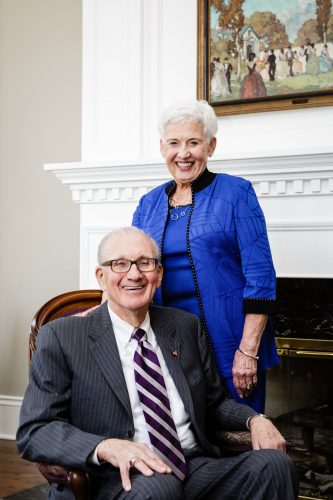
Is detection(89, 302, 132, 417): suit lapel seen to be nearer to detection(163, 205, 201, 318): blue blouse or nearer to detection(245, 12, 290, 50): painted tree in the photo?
detection(163, 205, 201, 318): blue blouse

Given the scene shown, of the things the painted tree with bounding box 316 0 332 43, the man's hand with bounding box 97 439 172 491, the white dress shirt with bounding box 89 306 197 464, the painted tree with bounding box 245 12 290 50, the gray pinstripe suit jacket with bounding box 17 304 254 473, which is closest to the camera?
the man's hand with bounding box 97 439 172 491

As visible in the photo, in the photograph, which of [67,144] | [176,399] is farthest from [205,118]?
[67,144]

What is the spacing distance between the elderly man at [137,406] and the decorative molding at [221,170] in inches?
44.2

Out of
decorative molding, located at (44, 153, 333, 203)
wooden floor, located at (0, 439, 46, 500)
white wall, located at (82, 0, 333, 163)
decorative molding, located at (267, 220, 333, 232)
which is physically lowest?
wooden floor, located at (0, 439, 46, 500)

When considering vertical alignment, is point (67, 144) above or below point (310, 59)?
below

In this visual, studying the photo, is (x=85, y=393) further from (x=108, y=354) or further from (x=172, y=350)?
(x=172, y=350)

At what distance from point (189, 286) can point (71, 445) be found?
73 centimetres

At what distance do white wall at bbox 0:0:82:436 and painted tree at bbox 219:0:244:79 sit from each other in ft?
3.94

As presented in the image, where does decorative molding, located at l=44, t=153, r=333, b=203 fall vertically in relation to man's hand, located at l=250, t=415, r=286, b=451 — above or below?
above

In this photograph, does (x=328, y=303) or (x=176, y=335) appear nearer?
(x=176, y=335)

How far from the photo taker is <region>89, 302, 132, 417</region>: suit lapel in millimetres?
1938

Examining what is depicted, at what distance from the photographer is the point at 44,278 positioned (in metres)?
4.41

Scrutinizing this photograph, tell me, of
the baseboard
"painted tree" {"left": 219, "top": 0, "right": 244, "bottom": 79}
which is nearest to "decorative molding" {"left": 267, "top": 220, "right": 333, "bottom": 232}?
"painted tree" {"left": 219, "top": 0, "right": 244, "bottom": 79}

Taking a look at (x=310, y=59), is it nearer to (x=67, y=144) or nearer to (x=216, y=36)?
(x=216, y=36)
